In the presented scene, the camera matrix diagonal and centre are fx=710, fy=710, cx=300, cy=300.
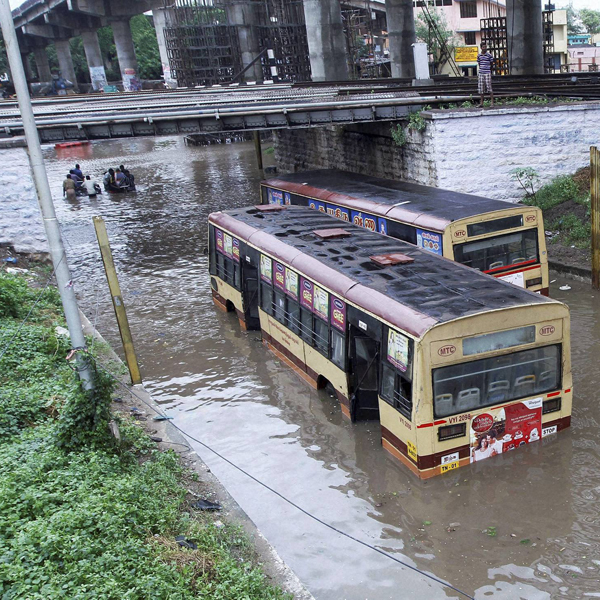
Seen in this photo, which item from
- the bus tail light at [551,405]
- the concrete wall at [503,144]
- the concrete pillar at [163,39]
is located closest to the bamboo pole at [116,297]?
the bus tail light at [551,405]

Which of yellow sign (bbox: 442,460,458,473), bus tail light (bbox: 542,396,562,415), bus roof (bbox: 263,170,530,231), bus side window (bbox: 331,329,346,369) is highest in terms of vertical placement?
bus roof (bbox: 263,170,530,231)

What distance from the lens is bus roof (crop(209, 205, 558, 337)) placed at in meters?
8.94

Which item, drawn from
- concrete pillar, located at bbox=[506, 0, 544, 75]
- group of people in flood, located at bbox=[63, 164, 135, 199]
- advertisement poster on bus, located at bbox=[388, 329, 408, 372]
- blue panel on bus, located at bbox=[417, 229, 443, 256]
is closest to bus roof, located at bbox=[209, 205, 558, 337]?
advertisement poster on bus, located at bbox=[388, 329, 408, 372]

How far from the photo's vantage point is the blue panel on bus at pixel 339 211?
17.2m

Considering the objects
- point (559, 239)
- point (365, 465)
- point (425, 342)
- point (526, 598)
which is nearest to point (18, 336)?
point (365, 465)

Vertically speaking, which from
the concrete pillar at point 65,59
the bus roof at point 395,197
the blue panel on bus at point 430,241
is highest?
the concrete pillar at point 65,59

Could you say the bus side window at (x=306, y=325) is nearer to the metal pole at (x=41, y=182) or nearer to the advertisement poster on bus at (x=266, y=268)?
the advertisement poster on bus at (x=266, y=268)

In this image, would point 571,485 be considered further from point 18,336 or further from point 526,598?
point 18,336

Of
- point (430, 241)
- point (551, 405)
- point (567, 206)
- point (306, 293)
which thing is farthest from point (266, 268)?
point (567, 206)

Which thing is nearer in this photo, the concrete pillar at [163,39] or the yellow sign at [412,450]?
the yellow sign at [412,450]

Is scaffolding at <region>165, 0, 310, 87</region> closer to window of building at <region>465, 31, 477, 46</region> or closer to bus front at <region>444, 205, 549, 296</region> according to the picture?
window of building at <region>465, 31, 477, 46</region>

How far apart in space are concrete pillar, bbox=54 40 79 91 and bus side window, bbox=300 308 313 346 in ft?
224

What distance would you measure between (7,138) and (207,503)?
646 inches

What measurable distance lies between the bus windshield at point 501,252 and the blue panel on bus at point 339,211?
4.29 meters
